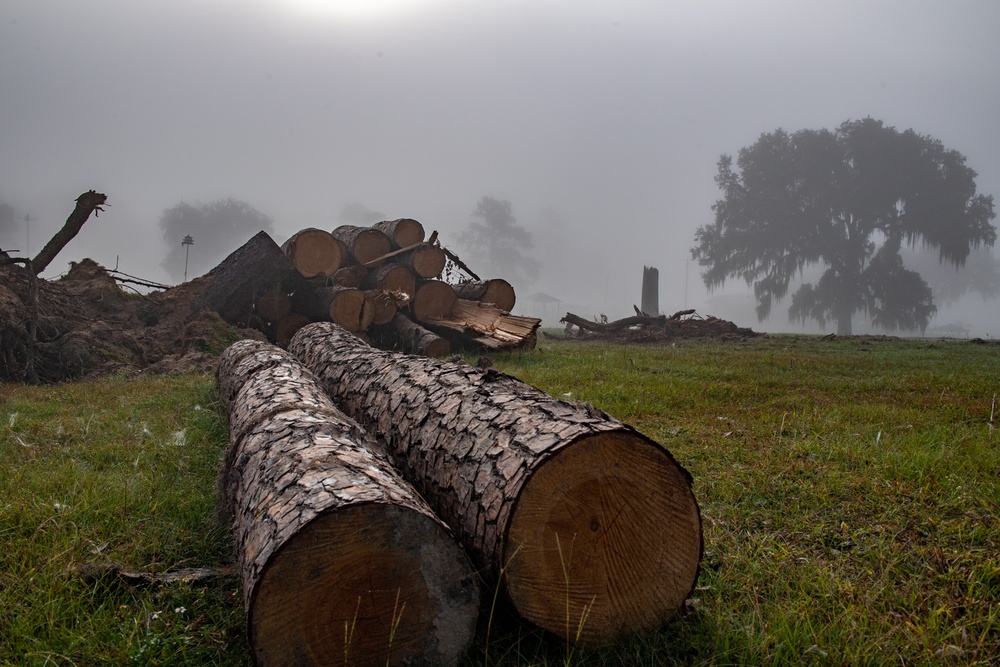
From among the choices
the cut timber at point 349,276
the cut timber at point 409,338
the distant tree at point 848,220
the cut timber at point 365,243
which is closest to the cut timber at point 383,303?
the cut timber at point 409,338

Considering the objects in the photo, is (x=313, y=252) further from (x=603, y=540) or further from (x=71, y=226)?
(x=603, y=540)

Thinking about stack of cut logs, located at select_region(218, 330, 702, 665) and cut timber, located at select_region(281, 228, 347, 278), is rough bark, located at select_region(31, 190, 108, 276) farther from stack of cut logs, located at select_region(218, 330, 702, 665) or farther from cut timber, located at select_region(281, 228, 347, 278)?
stack of cut logs, located at select_region(218, 330, 702, 665)

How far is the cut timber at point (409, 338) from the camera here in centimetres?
926

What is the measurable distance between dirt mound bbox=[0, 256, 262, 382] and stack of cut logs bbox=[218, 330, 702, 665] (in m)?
6.90

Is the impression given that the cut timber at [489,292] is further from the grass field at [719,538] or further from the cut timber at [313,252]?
the grass field at [719,538]

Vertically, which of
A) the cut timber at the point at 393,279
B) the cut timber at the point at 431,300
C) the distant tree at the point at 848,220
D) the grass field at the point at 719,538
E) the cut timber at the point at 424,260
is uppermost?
the distant tree at the point at 848,220

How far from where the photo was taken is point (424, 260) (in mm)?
11070

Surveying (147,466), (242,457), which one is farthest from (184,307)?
(242,457)

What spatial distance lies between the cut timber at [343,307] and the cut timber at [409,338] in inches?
20.6

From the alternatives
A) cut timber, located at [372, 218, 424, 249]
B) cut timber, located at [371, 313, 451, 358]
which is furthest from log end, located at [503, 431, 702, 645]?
cut timber, located at [372, 218, 424, 249]

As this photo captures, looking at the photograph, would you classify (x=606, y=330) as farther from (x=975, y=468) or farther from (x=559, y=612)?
(x=559, y=612)

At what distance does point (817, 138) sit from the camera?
170 feet

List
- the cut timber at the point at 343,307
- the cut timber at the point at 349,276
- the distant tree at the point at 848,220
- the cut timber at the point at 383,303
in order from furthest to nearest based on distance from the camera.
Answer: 1. the distant tree at the point at 848,220
2. the cut timber at the point at 349,276
3. the cut timber at the point at 383,303
4. the cut timber at the point at 343,307

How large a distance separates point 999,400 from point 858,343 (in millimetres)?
9700
